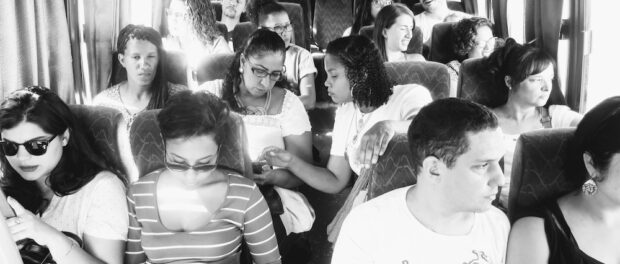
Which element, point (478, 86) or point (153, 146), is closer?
point (153, 146)

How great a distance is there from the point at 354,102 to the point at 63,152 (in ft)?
4.05

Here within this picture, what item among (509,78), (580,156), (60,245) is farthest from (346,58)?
(60,245)

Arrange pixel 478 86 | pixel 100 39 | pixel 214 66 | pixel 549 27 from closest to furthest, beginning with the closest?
pixel 478 86 < pixel 549 27 < pixel 214 66 < pixel 100 39

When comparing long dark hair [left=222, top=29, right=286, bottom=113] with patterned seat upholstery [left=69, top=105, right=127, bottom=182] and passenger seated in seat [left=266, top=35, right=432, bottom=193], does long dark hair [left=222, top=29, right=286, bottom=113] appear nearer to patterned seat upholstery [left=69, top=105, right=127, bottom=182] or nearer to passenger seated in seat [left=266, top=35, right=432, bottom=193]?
passenger seated in seat [left=266, top=35, right=432, bottom=193]

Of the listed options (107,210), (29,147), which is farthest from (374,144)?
(29,147)

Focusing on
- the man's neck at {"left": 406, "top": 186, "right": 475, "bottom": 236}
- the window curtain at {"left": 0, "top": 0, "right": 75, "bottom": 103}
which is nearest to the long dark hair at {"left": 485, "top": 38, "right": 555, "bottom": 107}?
the man's neck at {"left": 406, "top": 186, "right": 475, "bottom": 236}

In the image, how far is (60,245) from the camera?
170 centimetres

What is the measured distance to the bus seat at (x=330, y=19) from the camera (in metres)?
6.09

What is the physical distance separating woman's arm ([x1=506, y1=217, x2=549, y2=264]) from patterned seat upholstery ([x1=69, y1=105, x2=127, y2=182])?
4.47 feet

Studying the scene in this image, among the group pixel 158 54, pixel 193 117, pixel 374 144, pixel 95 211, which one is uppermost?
pixel 158 54

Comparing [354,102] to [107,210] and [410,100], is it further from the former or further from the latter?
[107,210]

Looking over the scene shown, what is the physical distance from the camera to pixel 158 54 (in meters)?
3.11

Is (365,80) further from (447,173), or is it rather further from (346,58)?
(447,173)

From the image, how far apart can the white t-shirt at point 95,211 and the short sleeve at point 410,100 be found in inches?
48.3
